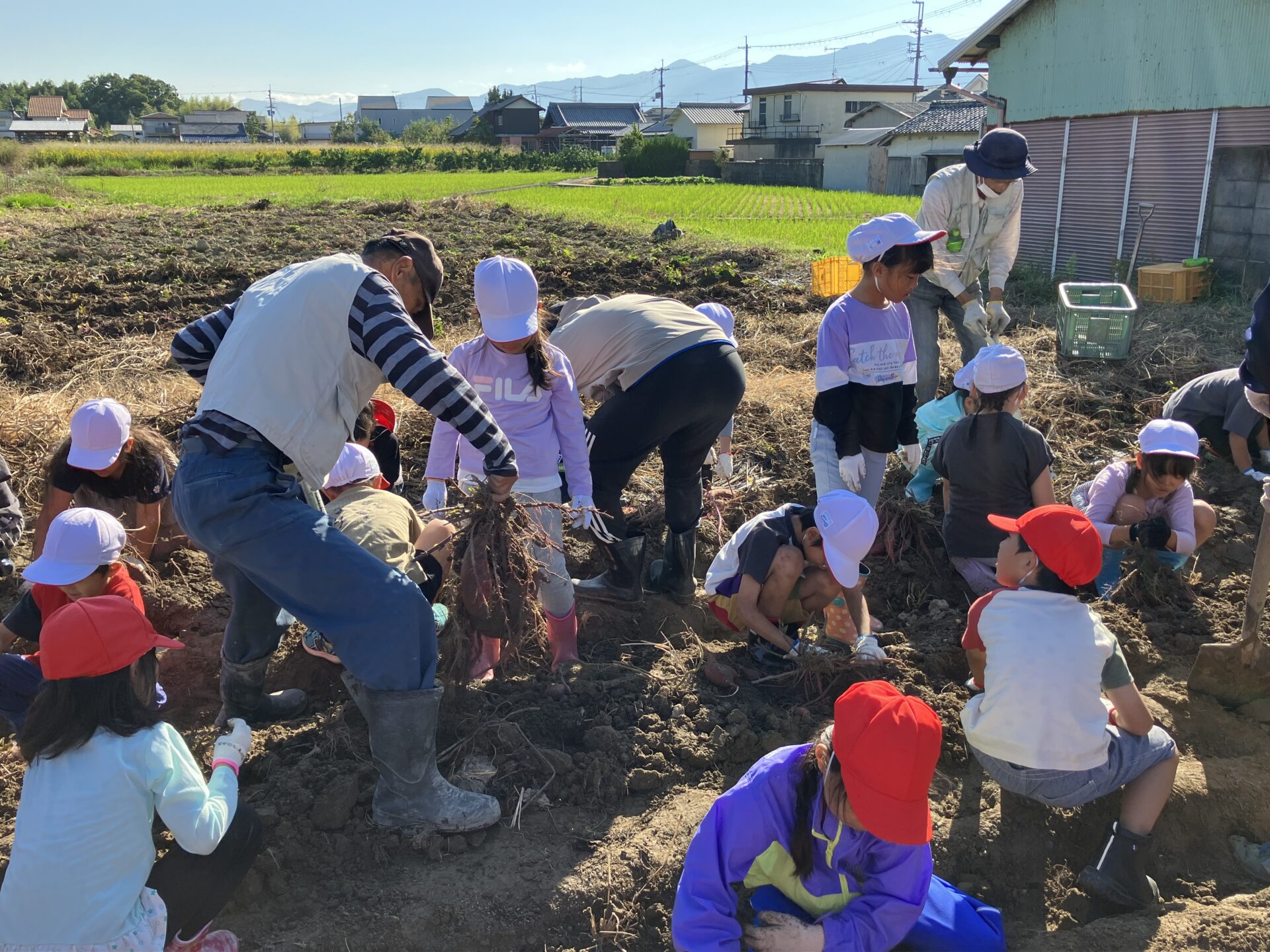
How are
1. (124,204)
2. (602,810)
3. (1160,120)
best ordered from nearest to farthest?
(602,810) → (1160,120) → (124,204)

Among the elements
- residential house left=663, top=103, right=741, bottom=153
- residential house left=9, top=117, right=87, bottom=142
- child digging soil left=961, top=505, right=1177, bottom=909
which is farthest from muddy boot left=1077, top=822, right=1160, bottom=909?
residential house left=9, top=117, right=87, bottom=142

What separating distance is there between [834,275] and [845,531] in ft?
20.2

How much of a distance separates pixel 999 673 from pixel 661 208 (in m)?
19.6

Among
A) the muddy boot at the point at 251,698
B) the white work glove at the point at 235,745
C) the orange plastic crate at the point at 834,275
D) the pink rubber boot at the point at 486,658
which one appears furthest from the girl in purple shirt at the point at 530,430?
the orange plastic crate at the point at 834,275

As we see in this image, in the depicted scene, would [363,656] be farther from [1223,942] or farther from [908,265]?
[908,265]

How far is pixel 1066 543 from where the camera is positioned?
2412mm

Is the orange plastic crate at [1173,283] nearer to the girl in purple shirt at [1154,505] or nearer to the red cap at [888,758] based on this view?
the girl in purple shirt at [1154,505]

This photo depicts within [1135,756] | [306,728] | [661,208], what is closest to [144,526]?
[306,728]

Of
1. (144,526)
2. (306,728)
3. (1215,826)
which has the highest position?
(144,526)

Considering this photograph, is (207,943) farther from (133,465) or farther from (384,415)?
(384,415)

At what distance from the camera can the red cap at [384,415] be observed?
447cm

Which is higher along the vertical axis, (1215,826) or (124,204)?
(124,204)

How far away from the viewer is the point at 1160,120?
1032 cm

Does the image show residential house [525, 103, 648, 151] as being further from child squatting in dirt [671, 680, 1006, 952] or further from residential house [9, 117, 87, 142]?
child squatting in dirt [671, 680, 1006, 952]
